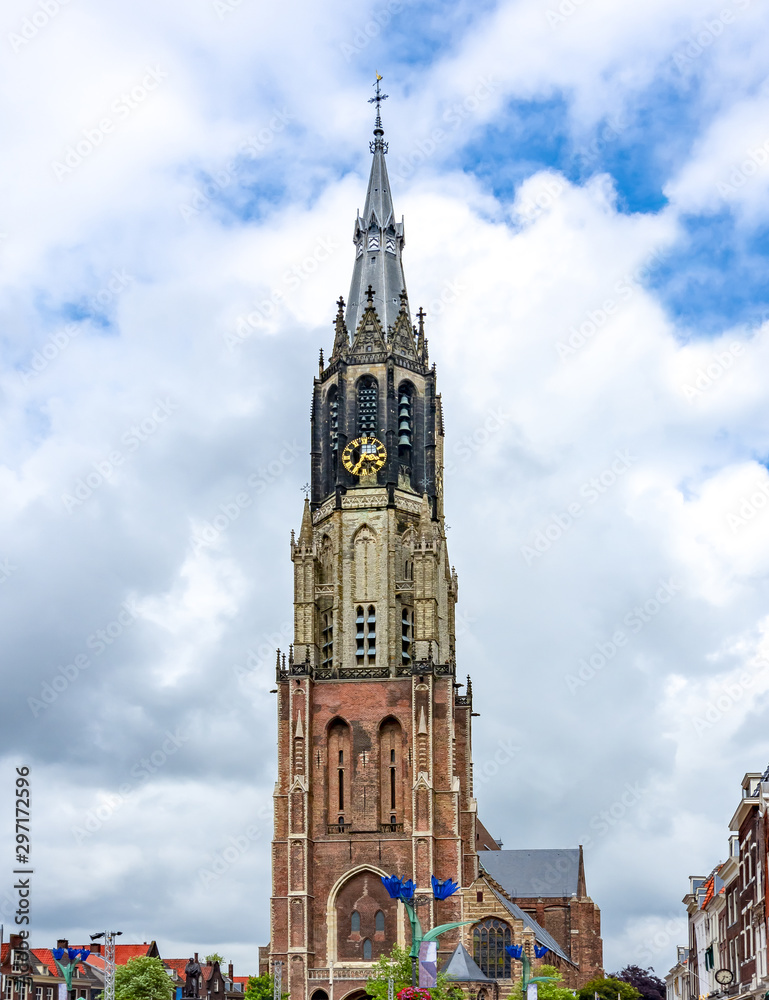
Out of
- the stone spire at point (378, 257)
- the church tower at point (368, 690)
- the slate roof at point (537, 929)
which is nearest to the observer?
the church tower at point (368, 690)

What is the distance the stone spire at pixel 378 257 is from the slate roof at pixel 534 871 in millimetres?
54556

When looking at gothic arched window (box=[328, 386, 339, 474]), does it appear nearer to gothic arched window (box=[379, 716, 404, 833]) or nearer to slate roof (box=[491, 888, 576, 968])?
gothic arched window (box=[379, 716, 404, 833])

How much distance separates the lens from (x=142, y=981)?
103688mm

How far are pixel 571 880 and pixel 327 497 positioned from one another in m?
48.4

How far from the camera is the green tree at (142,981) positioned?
103 m

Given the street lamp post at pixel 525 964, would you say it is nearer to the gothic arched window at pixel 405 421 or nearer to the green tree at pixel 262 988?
the green tree at pixel 262 988

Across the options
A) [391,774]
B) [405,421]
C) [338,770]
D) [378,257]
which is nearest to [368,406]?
[405,421]

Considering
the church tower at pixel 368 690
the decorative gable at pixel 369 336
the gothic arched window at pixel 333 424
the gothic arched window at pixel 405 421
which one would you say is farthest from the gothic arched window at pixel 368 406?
the decorative gable at pixel 369 336

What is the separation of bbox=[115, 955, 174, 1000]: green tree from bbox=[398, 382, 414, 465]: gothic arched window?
4485 centimetres

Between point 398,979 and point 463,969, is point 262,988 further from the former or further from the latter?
point 398,979

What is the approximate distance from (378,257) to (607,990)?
64864 mm

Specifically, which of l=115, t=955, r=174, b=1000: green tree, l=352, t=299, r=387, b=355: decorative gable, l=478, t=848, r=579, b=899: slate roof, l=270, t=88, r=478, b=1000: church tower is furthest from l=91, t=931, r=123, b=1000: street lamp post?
l=478, t=848, r=579, b=899: slate roof

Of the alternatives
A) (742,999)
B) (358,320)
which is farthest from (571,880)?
(742,999)

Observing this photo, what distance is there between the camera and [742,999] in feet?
195
